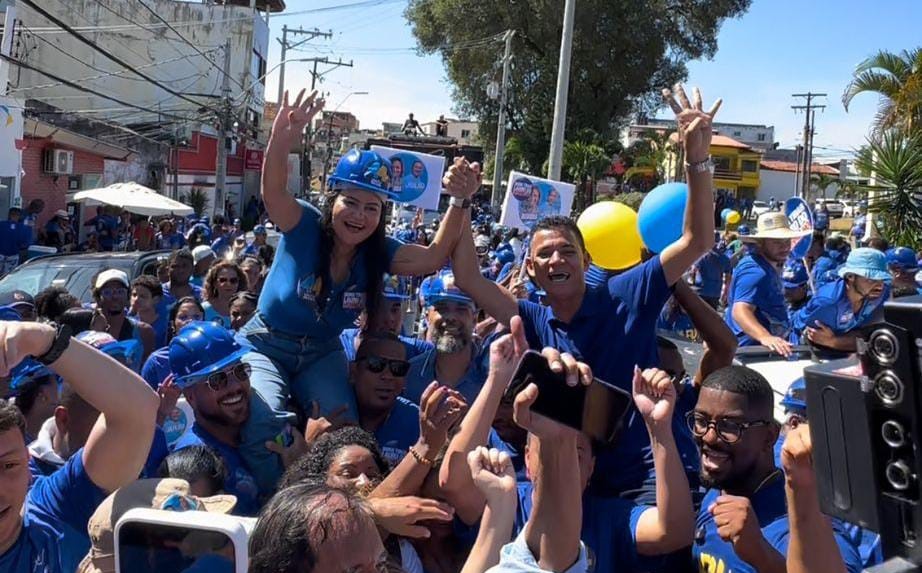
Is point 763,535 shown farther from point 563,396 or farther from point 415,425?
point 415,425

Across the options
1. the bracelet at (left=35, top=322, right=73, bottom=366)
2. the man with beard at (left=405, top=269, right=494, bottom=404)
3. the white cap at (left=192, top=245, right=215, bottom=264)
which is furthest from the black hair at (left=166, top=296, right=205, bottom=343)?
the bracelet at (left=35, top=322, right=73, bottom=366)

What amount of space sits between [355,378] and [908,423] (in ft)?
8.77

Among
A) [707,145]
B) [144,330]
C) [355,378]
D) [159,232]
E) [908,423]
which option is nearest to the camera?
[908,423]

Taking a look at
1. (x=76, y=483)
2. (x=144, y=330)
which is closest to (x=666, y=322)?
(x=144, y=330)

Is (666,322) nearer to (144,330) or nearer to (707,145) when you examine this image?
(707,145)

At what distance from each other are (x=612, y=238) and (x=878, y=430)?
116 inches

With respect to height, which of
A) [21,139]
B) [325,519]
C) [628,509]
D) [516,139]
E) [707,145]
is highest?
[516,139]

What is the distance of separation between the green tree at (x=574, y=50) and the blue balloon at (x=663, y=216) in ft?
89.2

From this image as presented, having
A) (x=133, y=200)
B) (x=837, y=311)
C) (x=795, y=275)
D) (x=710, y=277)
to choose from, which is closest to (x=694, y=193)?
(x=837, y=311)

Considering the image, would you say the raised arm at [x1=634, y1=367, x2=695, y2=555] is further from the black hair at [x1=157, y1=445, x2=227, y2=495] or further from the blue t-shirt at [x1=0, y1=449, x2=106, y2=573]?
the blue t-shirt at [x1=0, y1=449, x2=106, y2=573]

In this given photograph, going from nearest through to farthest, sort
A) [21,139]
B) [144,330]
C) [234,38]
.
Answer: [144,330]
[21,139]
[234,38]

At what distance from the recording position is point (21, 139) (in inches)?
690

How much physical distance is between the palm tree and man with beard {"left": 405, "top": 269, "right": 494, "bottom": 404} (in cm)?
1019

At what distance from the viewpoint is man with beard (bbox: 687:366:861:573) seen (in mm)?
2301
